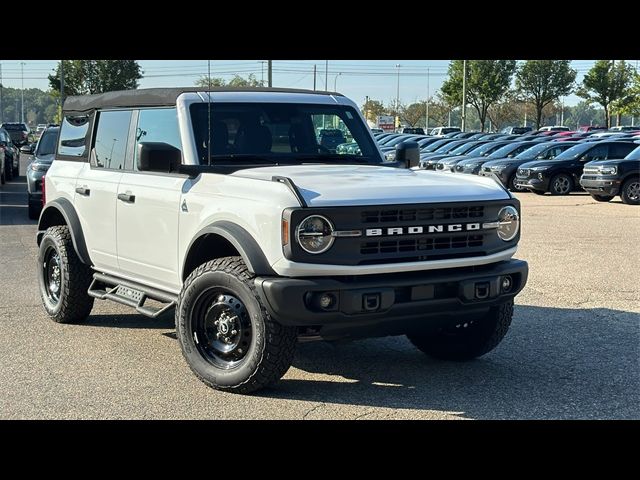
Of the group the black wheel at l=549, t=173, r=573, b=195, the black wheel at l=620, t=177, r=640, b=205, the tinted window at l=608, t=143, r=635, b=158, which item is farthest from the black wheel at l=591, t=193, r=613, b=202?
the tinted window at l=608, t=143, r=635, b=158

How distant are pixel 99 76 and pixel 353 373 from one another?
1698 inches

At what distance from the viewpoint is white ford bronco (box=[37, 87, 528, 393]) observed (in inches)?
206

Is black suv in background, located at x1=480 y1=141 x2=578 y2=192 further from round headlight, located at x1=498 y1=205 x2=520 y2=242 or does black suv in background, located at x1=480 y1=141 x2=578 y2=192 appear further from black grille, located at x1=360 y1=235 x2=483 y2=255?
black grille, located at x1=360 y1=235 x2=483 y2=255

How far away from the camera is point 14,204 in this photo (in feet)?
66.3

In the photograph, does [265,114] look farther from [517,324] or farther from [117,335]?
[517,324]

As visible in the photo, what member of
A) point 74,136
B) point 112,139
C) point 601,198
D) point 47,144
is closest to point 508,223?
point 112,139

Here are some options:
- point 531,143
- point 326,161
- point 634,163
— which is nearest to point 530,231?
point 634,163

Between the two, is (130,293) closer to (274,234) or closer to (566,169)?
(274,234)

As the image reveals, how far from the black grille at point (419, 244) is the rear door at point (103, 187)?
2.58 metres

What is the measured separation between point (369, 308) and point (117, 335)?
9.99 feet

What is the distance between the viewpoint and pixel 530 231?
50.6 ft

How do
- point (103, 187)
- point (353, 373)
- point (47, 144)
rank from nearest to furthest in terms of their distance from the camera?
1. point (353, 373)
2. point (103, 187)
3. point (47, 144)

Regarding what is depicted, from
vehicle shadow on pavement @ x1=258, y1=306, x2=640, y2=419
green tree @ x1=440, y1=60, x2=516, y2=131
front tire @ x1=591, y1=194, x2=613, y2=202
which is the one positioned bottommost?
vehicle shadow on pavement @ x1=258, y1=306, x2=640, y2=419

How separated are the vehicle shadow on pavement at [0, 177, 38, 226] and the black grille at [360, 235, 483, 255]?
12.5 metres
